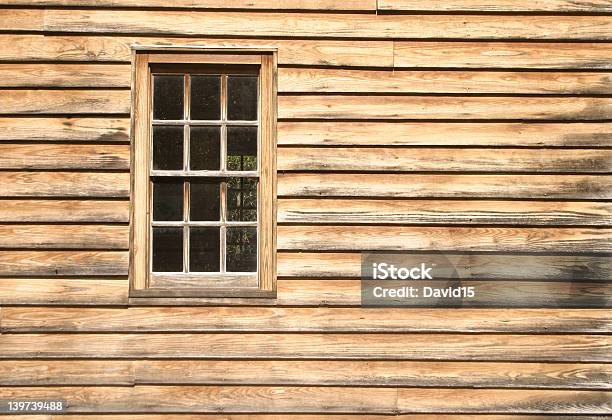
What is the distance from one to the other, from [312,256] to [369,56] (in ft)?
4.92

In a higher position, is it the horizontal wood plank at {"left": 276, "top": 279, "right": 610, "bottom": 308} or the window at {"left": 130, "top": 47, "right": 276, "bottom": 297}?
the window at {"left": 130, "top": 47, "right": 276, "bottom": 297}

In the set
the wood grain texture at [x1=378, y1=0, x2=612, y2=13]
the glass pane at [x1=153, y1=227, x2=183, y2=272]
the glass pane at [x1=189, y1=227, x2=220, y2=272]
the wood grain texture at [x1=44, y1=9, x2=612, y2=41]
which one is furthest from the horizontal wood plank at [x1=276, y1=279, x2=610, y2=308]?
the wood grain texture at [x1=378, y1=0, x2=612, y2=13]

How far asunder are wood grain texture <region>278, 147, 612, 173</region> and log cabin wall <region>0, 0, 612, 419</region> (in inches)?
0.6

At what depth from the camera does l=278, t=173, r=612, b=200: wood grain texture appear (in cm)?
491

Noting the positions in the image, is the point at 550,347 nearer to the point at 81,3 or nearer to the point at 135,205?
the point at 135,205

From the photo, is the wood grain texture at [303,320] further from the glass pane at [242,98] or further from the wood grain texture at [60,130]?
the glass pane at [242,98]

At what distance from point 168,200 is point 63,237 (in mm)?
779

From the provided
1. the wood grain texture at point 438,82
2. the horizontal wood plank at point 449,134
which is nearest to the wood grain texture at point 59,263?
the horizontal wood plank at point 449,134

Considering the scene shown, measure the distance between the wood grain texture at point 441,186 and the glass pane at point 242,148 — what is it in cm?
30

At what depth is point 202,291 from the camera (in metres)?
4.89

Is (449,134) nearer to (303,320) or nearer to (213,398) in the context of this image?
(303,320)

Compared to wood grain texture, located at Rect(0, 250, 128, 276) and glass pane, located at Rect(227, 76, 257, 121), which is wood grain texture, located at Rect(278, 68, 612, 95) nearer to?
glass pane, located at Rect(227, 76, 257, 121)

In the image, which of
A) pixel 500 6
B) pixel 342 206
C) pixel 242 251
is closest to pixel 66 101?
pixel 242 251

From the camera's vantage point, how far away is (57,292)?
4.85m
